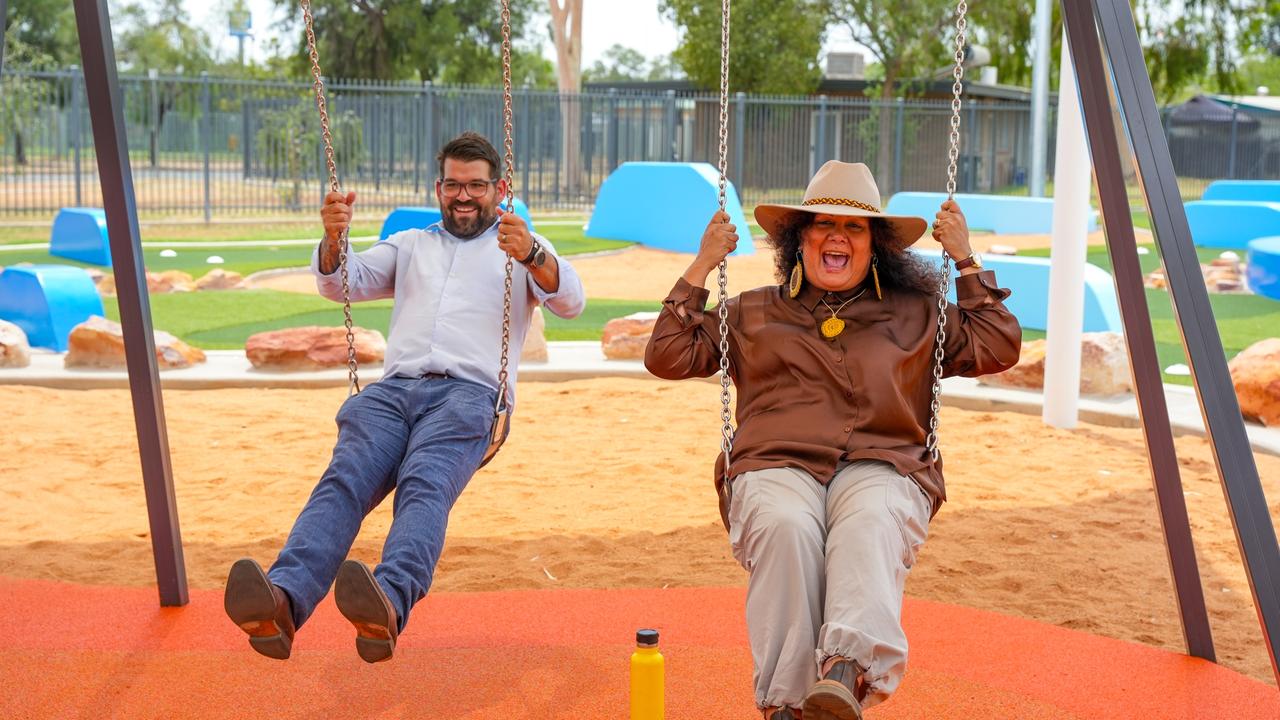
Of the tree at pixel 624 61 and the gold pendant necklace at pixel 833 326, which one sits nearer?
the gold pendant necklace at pixel 833 326

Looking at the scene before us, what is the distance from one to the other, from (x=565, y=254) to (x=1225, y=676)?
13051 mm

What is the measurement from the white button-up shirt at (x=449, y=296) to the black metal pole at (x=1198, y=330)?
5.25 feet

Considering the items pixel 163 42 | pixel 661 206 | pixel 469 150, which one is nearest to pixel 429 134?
pixel 661 206

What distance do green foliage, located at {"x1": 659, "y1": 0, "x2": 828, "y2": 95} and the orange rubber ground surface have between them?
28.0 metres

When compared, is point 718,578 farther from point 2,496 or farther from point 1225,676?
point 2,496

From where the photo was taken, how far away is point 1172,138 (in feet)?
99.9

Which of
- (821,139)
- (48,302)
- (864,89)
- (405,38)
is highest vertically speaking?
(405,38)

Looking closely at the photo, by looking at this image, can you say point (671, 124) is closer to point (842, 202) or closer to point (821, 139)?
point (821, 139)

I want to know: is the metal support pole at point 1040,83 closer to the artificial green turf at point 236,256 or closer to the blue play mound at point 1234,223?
the blue play mound at point 1234,223

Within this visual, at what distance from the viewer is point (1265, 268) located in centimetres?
1306

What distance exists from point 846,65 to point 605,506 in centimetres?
2963

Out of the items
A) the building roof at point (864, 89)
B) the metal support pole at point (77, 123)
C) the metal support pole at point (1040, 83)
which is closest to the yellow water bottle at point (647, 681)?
the metal support pole at point (1040, 83)

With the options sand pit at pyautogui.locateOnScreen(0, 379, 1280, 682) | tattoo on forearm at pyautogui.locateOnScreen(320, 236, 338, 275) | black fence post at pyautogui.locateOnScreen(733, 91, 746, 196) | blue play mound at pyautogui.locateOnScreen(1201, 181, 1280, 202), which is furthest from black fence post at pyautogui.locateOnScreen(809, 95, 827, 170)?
tattoo on forearm at pyautogui.locateOnScreen(320, 236, 338, 275)

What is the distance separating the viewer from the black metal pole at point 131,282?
3.89m
